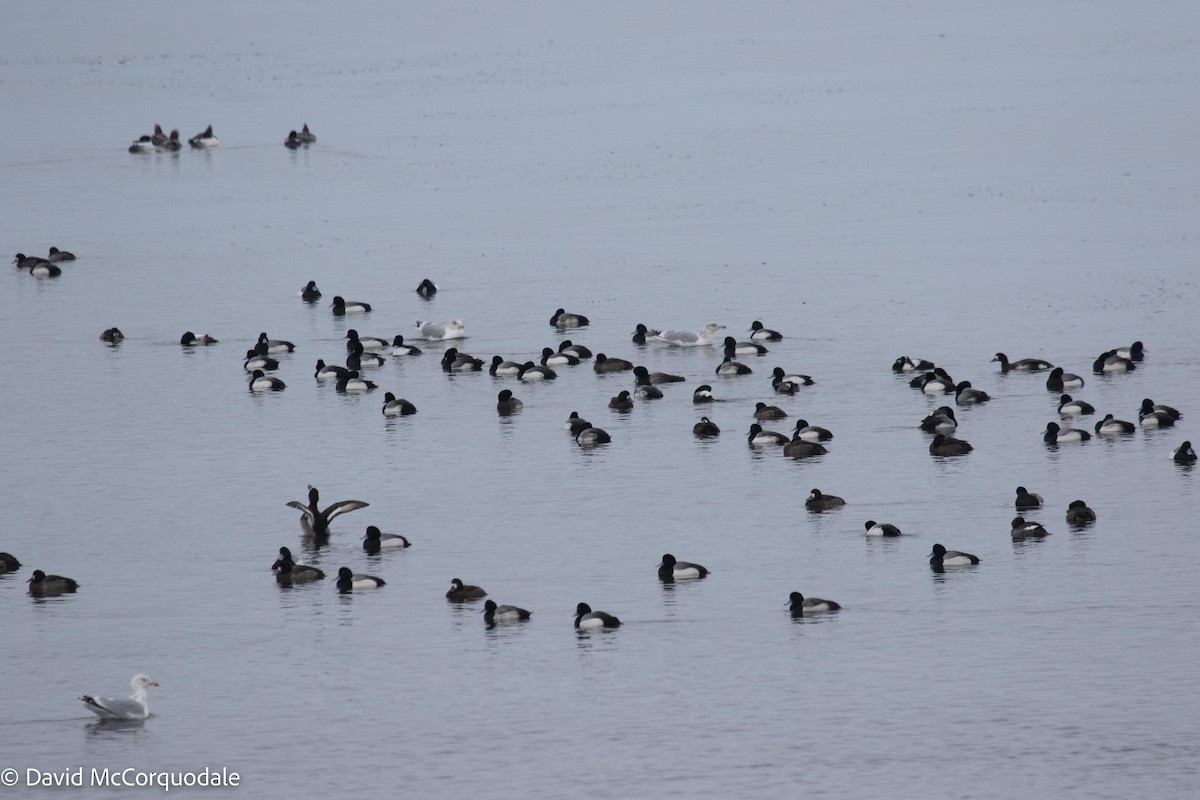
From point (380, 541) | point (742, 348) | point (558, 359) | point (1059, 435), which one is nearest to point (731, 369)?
point (742, 348)

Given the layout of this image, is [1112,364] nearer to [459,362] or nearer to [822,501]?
[822,501]

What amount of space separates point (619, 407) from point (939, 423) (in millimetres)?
6750

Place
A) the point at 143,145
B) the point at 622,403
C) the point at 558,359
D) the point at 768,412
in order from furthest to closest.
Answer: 1. the point at 143,145
2. the point at 558,359
3. the point at 622,403
4. the point at 768,412

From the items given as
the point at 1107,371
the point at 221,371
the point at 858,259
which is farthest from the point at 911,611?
the point at 858,259

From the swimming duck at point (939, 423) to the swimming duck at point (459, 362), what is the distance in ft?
37.4

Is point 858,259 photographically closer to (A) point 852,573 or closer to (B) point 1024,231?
(B) point 1024,231

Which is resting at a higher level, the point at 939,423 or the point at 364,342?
the point at 364,342

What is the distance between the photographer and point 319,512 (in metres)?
29.3

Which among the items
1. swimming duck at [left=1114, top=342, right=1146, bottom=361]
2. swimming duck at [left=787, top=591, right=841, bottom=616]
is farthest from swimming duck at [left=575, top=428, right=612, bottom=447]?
swimming duck at [left=1114, top=342, right=1146, bottom=361]

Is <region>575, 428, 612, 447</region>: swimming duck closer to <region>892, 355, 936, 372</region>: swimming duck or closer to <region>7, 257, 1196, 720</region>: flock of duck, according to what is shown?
<region>7, 257, 1196, 720</region>: flock of duck

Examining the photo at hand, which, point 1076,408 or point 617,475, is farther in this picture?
point 1076,408

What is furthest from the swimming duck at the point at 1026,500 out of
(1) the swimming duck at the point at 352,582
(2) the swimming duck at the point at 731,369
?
(2) the swimming duck at the point at 731,369

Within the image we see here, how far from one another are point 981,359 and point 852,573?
53.7ft

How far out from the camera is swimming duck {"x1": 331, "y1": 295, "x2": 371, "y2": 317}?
164 ft
